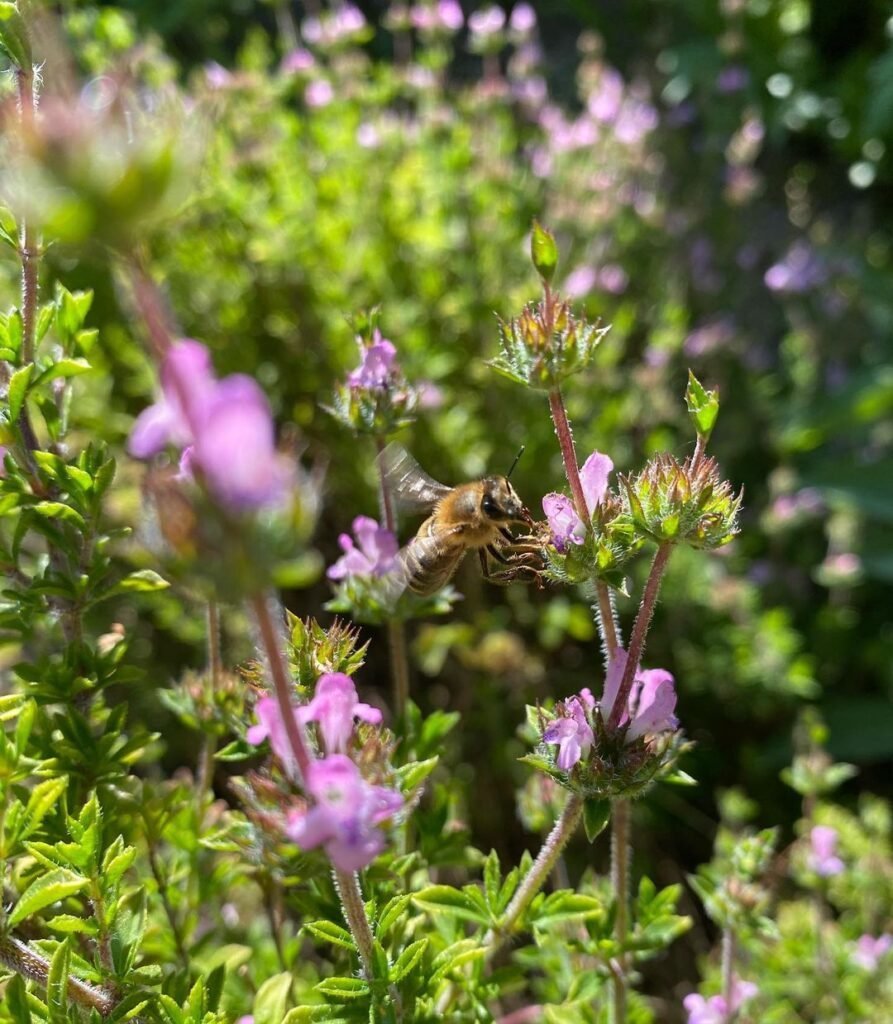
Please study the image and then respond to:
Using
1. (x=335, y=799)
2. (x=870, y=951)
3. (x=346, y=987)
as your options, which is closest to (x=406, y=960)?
(x=346, y=987)

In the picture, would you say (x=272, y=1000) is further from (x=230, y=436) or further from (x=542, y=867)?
(x=230, y=436)

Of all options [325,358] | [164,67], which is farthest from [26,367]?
[164,67]

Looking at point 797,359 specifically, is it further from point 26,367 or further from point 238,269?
point 26,367

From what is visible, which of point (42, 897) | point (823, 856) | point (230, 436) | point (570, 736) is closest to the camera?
point (230, 436)

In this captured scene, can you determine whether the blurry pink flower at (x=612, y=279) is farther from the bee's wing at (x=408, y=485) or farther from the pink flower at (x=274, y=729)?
the pink flower at (x=274, y=729)

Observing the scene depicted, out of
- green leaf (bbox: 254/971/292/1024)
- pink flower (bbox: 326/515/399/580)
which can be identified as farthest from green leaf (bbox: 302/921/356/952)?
pink flower (bbox: 326/515/399/580)
